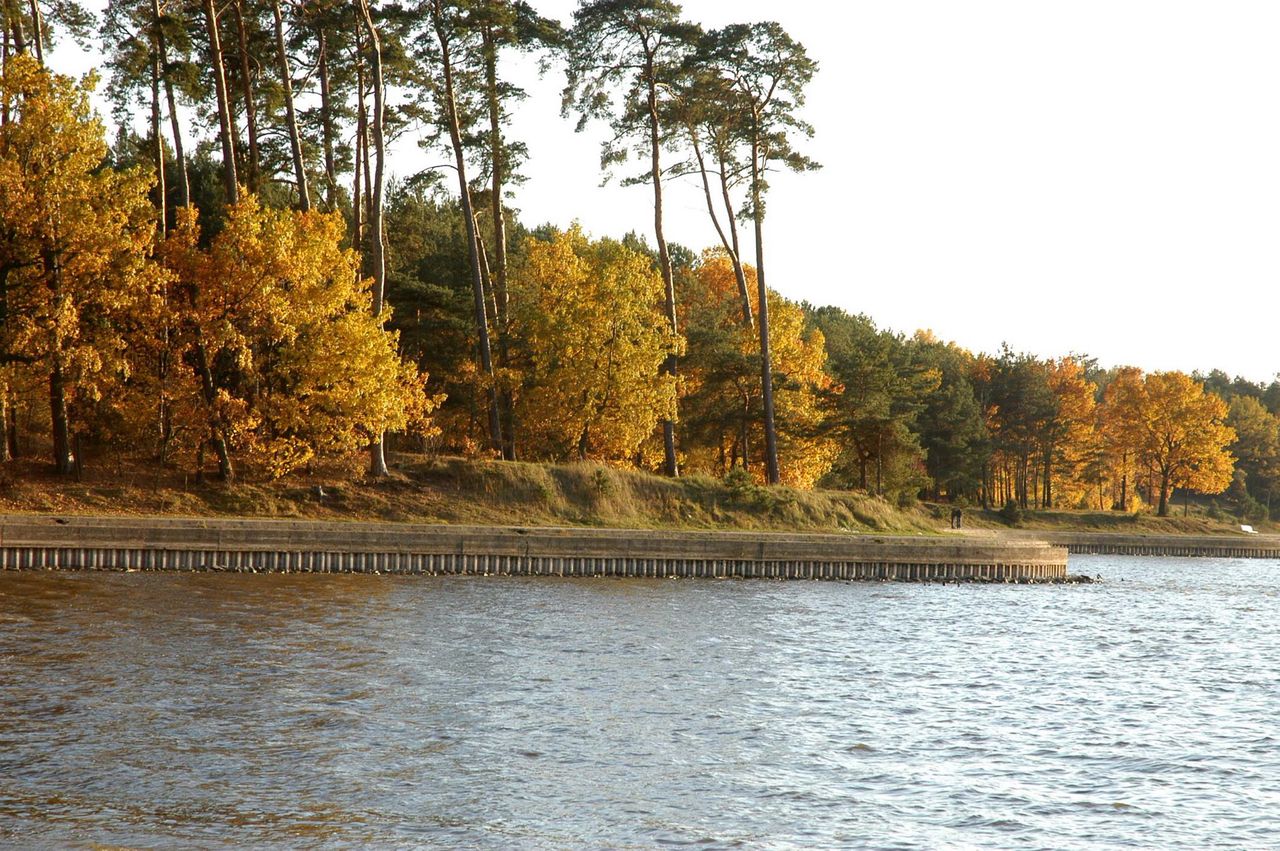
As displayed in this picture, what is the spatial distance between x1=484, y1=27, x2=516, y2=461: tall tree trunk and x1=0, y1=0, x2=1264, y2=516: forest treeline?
154mm

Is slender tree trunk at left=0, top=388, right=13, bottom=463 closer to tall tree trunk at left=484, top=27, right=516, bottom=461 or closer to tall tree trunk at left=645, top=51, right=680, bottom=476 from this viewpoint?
tall tree trunk at left=484, top=27, right=516, bottom=461

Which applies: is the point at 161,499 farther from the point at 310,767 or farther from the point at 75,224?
the point at 310,767

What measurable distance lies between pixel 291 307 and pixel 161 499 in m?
8.10

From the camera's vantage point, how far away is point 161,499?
42531 mm

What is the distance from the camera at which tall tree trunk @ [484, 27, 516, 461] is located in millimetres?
52781

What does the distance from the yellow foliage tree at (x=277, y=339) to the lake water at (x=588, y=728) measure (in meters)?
10.9

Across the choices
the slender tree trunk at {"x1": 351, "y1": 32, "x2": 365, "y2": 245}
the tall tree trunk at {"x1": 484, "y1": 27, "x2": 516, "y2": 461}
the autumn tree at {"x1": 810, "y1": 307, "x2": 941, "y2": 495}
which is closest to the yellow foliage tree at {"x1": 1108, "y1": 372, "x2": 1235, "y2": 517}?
the autumn tree at {"x1": 810, "y1": 307, "x2": 941, "y2": 495}

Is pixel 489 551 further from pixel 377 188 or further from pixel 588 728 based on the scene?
pixel 588 728

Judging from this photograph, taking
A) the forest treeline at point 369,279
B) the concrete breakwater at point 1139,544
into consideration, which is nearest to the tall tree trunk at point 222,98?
the forest treeline at point 369,279

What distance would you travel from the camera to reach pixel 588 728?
1833cm

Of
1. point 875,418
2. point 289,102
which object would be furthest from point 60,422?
point 875,418

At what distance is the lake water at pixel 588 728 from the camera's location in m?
13.7

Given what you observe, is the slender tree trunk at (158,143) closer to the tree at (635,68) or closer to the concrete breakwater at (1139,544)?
the tree at (635,68)

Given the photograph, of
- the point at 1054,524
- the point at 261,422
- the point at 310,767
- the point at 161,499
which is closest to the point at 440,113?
the point at 261,422
